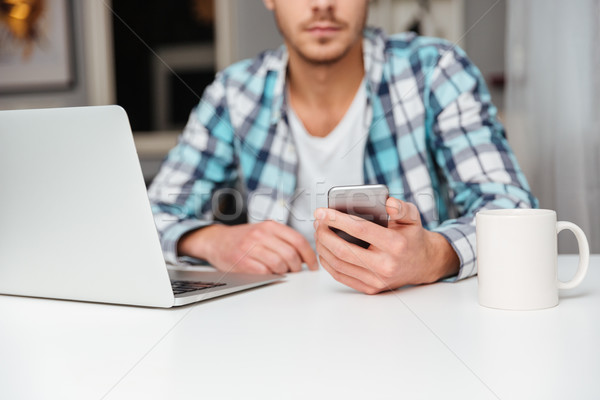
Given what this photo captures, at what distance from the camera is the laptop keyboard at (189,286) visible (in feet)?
2.12

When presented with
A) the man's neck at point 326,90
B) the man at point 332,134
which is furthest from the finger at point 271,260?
the man's neck at point 326,90

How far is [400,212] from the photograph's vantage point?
2.13ft

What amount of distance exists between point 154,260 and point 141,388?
0.59ft

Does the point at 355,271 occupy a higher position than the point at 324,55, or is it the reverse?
the point at 324,55

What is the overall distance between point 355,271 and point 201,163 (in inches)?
27.8

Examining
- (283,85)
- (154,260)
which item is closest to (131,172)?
(154,260)

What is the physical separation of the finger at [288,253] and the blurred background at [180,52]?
39.0 inches

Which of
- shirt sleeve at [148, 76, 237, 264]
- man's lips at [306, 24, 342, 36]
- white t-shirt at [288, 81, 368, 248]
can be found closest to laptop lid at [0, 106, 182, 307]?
shirt sleeve at [148, 76, 237, 264]

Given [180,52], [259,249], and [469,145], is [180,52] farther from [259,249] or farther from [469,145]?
[259,249]

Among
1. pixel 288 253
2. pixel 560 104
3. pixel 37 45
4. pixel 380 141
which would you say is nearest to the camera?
pixel 288 253

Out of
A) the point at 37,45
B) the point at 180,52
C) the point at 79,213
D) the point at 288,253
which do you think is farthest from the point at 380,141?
the point at 37,45

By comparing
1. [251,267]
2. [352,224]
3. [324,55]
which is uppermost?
[324,55]

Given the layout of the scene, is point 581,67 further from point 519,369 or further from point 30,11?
point 30,11

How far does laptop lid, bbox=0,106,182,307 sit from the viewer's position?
1.74ft
